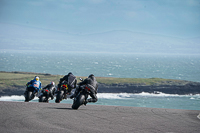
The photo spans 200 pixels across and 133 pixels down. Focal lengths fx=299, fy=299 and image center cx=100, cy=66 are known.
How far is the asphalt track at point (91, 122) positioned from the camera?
29.2 ft

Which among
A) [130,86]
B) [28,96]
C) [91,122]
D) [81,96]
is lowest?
[91,122]

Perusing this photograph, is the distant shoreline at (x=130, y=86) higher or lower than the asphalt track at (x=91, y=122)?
higher

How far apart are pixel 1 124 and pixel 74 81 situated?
909 cm

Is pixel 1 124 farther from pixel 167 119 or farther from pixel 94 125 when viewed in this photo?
pixel 167 119

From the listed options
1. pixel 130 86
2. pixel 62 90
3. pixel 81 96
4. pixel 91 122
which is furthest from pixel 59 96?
pixel 130 86

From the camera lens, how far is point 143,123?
10.3m

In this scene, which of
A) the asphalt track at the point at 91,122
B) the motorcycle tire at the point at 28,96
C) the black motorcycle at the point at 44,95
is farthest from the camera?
the black motorcycle at the point at 44,95

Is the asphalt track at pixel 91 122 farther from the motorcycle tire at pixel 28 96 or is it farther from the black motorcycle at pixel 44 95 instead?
the black motorcycle at pixel 44 95

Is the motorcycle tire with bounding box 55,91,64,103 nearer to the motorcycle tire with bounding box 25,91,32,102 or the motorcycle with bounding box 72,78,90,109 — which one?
the motorcycle tire with bounding box 25,91,32,102

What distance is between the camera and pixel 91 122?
400 inches

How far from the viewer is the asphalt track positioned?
8.89 metres

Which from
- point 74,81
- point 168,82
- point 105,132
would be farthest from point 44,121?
point 168,82

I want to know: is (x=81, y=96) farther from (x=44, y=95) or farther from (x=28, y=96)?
(x=44, y=95)

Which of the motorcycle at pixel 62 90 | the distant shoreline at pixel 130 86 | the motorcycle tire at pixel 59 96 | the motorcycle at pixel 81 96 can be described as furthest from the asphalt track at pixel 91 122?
the distant shoreline at pixel 130 86
